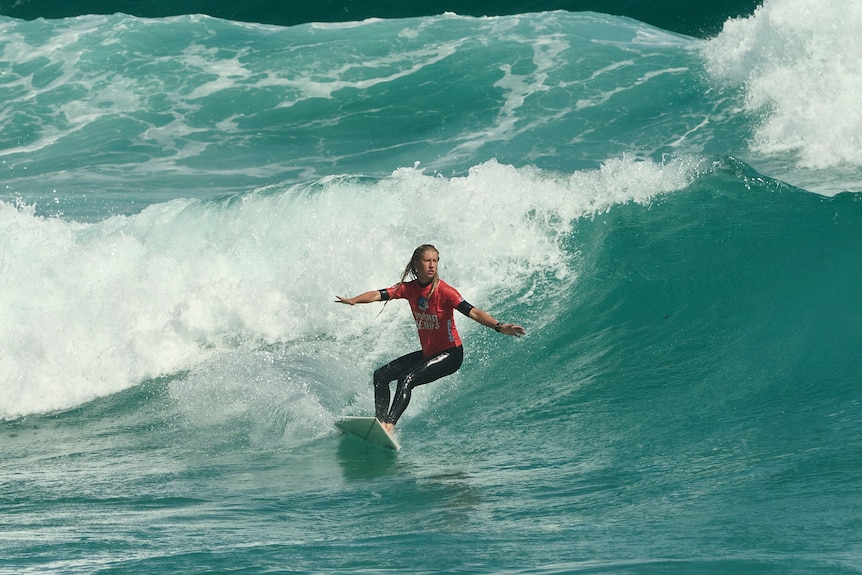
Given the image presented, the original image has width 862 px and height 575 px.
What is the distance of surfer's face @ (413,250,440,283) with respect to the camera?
6.70m

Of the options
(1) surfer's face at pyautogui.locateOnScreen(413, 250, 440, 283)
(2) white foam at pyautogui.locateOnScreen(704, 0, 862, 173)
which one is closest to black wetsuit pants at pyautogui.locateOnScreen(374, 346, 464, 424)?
(1) surfer's face at pyautogui.locateOnScreen(413, 250, 440, 283)

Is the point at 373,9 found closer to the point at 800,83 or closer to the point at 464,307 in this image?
the point at 800,83

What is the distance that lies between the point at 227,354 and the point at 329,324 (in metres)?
1.06

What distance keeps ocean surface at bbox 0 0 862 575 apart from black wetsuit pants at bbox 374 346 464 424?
393 mm

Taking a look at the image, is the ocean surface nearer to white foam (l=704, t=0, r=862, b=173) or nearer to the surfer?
white foam (l=704, t=0, r=862, b=173)

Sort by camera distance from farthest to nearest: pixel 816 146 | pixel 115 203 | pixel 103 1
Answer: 1. pixel 103 1
2. pixel 115 203
3. pixel 816 146

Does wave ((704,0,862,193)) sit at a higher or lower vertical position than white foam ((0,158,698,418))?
higher

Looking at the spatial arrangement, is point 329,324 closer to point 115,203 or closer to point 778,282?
point 778,282

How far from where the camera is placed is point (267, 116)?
1912 cm

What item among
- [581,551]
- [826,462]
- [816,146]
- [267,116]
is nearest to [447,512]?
[581,551]

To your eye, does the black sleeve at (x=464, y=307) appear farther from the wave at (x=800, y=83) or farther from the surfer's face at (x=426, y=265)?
the wave at (x=800, y=83)

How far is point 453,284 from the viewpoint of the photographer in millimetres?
10867

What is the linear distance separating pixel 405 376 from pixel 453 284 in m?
3.92

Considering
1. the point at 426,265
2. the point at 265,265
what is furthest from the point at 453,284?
the point at 426,265
